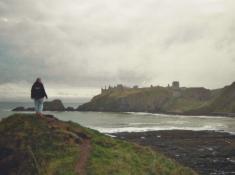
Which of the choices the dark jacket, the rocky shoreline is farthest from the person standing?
the rocky shoreline

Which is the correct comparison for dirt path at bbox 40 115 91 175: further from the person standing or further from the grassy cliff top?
the person standing

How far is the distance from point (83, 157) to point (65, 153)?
105 cm

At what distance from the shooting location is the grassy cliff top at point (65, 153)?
2036cm

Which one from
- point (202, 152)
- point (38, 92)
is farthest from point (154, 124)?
point (38, 92)

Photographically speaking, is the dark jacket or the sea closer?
the dark jacket

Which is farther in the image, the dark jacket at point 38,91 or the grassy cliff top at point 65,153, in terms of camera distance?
the dark jacket at point 38,91

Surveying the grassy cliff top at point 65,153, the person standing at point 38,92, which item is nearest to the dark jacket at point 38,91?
the person standing at point 38,92

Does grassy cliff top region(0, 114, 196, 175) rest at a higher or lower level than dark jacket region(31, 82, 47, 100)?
lower

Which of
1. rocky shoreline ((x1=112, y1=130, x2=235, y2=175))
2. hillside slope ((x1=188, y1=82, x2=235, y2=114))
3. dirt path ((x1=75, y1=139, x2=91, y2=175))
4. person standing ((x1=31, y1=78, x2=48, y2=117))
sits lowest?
rocky shoreline ((x1=112, y1=130, x2=235, y2=175))

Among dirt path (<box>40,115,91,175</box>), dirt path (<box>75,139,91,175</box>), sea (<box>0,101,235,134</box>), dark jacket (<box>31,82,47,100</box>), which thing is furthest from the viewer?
sea (<box>0,101,235,134</box>)

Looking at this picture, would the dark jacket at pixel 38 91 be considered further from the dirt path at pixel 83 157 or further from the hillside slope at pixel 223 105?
the hillside slope at pixel 223 105

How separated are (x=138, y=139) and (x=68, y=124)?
3770cm

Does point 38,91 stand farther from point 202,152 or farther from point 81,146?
point 202,152

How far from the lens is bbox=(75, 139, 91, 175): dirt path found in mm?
19922
